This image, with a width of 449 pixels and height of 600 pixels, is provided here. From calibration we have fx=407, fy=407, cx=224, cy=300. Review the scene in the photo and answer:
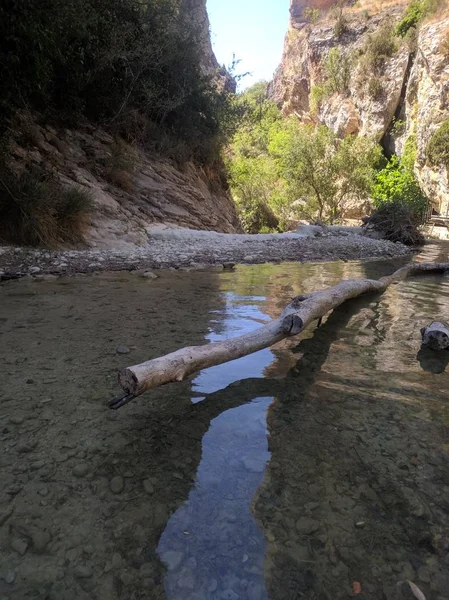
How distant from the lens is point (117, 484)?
1.75 metres

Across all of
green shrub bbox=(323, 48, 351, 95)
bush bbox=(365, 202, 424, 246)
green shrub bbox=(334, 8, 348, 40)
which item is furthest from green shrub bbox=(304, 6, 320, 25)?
bush bbox=(365, 202, 424, 246)

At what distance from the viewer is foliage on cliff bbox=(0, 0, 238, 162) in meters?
6.85

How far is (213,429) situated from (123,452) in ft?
1.61

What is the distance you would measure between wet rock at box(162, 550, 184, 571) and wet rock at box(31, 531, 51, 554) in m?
0.42

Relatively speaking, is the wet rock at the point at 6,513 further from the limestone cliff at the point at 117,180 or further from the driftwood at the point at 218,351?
the limestone cliff at the point at 117,180

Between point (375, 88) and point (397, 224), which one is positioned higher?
point (375, 88)

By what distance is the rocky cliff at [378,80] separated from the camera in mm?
30656

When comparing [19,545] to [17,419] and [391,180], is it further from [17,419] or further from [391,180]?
[391,180]

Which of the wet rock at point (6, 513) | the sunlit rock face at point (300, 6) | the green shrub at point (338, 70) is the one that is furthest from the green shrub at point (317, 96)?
the wet rock at point (6, 513)

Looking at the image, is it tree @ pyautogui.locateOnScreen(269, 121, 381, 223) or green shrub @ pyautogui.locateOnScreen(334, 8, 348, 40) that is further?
green shrub @ pyautogui.locateOnScreen(334, 8, 348, 40)

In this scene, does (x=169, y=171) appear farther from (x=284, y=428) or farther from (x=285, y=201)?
(x=285, y=201)

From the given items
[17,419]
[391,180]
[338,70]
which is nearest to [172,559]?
[17,419]

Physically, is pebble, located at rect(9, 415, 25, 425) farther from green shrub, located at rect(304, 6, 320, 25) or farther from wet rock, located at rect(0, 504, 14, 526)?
green shrub, located at rect(304, 6, 320, 25)

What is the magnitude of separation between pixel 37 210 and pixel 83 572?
7661 millimetres
